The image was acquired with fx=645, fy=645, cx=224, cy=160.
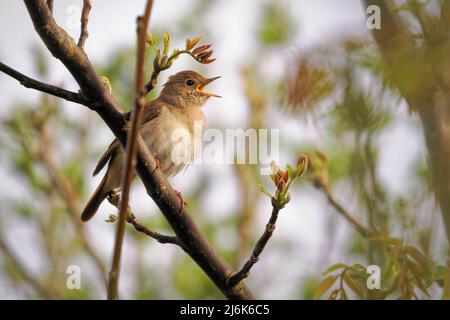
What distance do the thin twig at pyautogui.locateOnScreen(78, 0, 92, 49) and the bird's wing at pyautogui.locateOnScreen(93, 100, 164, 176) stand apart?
2.02 meters

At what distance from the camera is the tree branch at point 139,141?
241 centimetres

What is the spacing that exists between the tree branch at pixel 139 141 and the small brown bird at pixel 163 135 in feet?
5.44

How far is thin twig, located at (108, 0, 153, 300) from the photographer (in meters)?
1.85

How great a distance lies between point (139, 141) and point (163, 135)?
96.1 inches

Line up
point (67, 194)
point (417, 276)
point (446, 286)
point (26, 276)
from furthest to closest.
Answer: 1. point (26, 276)
2. point (67, 194)
3. point (417, 276)
4. point (446, 286)

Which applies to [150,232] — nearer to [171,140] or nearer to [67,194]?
[171,140]

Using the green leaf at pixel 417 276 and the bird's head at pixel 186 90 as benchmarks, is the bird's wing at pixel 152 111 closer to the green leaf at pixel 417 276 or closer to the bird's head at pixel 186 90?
the bird's head at pixel 186 90

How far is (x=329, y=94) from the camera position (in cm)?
255

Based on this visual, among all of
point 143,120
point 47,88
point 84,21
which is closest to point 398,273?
point 47,88

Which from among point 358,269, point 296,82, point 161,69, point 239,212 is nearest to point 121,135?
point 161,69

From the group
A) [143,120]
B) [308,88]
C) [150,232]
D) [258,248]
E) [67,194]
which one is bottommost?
[258,248]

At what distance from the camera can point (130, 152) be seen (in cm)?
196
